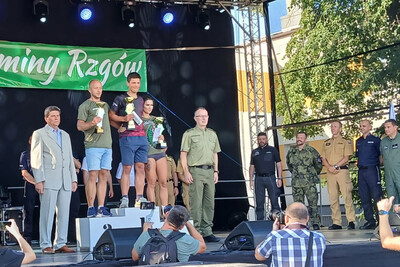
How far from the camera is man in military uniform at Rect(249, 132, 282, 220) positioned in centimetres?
946

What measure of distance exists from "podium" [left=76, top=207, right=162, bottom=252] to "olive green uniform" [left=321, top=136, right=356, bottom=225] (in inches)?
131

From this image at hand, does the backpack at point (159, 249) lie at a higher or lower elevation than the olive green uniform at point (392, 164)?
lower

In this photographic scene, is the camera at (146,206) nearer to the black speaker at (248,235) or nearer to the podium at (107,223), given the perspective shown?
the podium at (107,223)

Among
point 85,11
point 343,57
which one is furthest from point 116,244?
point 343,57

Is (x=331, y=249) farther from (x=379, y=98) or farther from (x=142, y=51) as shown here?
(x=379, y=98)

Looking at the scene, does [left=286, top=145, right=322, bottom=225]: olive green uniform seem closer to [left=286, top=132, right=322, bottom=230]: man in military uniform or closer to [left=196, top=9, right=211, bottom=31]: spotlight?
[left=286, top=132, right=322, bottom=230]: man in military uniform

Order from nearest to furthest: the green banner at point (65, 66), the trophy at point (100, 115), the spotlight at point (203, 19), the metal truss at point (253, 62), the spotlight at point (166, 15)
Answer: the trophy at point (100, 115)
the green banner at point (65, 66)
the spotlight at point (166, 15)
the metal truss at point (253, 62)
the spotlight at point (203, 19)

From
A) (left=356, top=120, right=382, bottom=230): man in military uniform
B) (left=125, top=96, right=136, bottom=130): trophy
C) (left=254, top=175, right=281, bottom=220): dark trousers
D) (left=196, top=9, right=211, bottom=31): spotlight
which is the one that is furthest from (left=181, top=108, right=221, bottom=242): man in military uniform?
(left=196, top=9, right=211, bottom=31): spotlight

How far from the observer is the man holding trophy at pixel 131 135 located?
716 cm

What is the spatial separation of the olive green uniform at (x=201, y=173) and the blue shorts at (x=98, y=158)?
41.0 inches

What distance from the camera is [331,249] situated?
612cm

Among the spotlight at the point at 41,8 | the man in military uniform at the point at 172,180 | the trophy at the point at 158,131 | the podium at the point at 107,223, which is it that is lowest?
the podium at the point at 107,223

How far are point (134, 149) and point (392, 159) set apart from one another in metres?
3.32

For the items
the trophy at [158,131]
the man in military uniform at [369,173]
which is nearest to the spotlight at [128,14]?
the trophy at [158,131]
